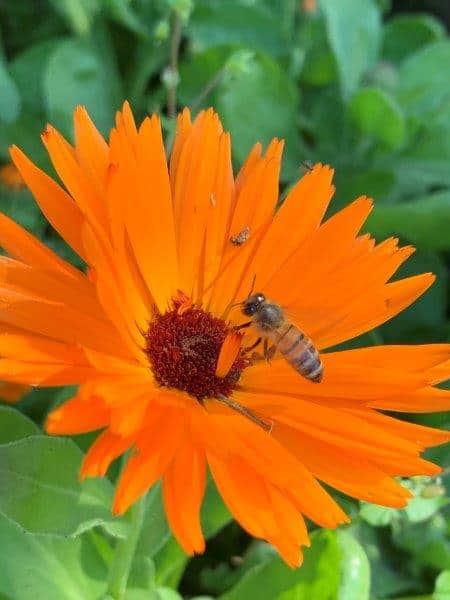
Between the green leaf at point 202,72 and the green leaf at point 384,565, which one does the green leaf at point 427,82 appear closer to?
the green leaf at point 202,72

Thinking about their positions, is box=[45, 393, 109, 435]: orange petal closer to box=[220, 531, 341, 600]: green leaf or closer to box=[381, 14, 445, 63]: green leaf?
box=[220, 531, 341, 600]: green leaf

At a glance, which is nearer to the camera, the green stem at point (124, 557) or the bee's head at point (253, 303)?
the green stem at point (124, 557)

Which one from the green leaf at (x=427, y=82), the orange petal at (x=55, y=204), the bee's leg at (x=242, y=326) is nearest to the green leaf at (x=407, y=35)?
the green leaf at (x=427, y=82)

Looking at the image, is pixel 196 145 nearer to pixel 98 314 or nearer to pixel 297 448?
pixel 98 314

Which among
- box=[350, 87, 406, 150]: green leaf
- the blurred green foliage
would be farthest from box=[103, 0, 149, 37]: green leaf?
box=[350, 87, 406, 150]: green leaf

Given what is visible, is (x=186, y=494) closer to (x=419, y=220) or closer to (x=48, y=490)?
(x=48, y=490)

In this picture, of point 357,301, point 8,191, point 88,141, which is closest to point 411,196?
point 8,191
